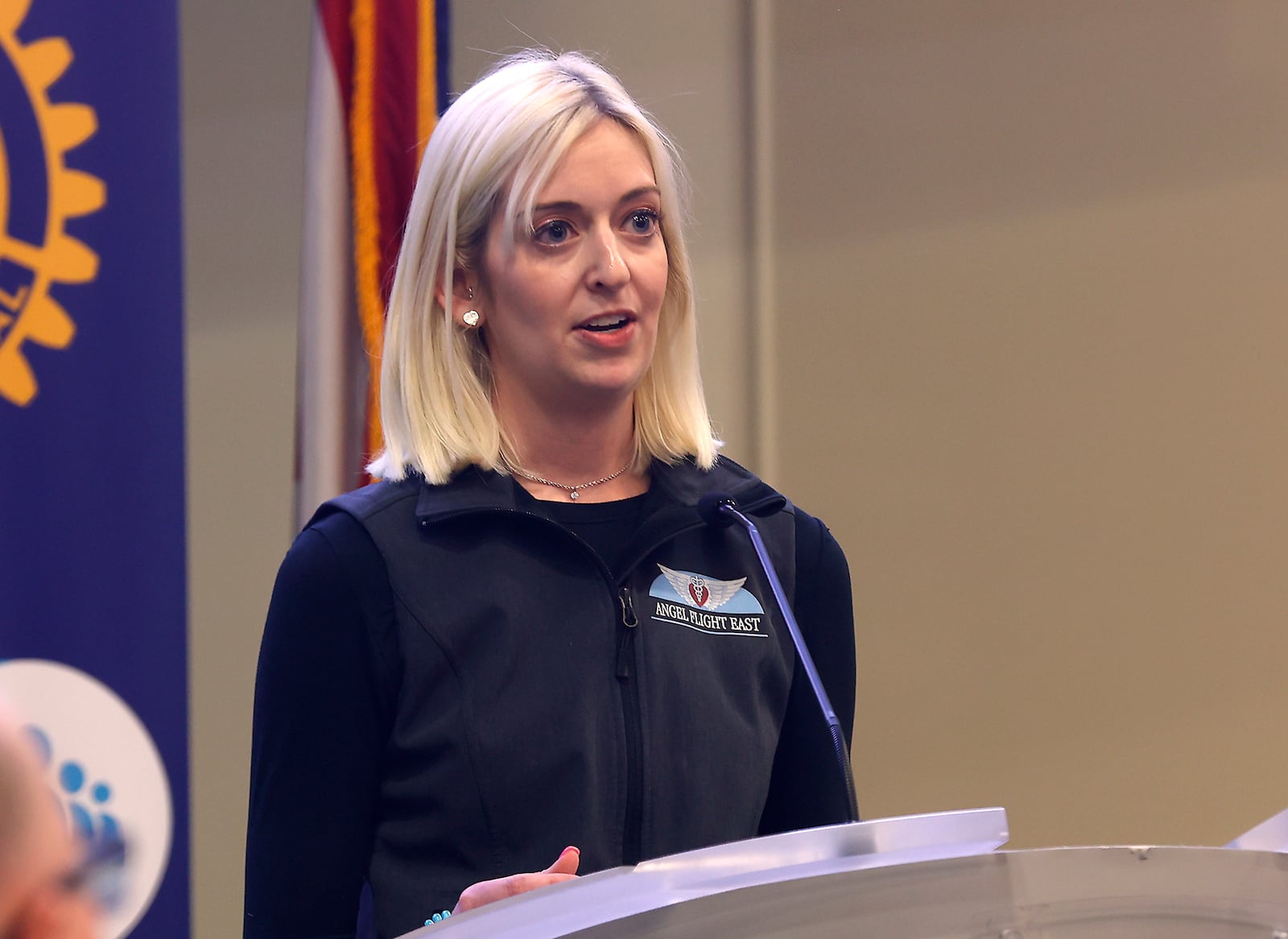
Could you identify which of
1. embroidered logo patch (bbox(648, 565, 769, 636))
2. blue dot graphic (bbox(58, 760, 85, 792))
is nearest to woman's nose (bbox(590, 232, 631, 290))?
embroidered logo patch (bbox(648, 565, 769, 636))

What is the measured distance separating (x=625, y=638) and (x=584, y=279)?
1.17ft

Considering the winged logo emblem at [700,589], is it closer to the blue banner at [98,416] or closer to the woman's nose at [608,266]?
the woman's nose at [608,266]

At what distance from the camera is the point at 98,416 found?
70.6 inches

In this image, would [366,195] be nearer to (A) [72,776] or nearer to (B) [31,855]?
(A) [72,776]

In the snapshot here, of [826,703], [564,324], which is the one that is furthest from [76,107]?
[826,703]

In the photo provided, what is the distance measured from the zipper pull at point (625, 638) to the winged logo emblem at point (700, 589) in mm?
58

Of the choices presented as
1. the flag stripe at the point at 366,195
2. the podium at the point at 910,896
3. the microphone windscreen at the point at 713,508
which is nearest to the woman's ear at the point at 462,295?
the microphone windscreen at the point at 713,508

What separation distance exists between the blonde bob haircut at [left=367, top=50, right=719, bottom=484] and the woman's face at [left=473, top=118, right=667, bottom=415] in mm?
21

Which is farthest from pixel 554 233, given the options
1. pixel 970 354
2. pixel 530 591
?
pixel 970 354

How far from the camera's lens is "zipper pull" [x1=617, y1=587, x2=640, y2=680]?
134 centimetres

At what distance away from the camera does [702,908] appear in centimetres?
72

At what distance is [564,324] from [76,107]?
83 cm

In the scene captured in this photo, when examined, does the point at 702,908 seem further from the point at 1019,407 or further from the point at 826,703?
the point at 1019,407

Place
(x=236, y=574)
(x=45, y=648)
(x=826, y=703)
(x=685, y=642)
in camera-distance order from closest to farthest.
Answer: (x=826, y=703) → (x=685, y=642) → (x=45, y=648) → (x=236, y=574)
